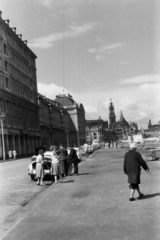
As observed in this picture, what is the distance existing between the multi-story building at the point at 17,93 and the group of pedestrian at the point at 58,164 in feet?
114

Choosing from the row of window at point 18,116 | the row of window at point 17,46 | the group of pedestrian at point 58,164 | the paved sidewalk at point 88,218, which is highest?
the row of window at point 17,46

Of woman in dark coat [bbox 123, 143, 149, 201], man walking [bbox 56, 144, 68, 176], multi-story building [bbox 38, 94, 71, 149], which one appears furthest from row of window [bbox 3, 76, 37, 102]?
woman in dark coat [bbox 123, 143, 149, 201]

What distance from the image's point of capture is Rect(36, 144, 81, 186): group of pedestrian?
49.4ft

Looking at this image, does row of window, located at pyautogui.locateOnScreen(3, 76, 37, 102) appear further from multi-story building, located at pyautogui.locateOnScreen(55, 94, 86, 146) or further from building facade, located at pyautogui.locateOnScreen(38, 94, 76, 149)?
multi-story building, located at pyautogui.locateOnScreen(55, 94, 86, 146)

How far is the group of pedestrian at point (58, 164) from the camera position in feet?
49.4

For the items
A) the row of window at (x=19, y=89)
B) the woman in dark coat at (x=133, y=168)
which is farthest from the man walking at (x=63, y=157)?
the row of window at (x=19, y=89)

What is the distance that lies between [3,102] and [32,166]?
37.5m

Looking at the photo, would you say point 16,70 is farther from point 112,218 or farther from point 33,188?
point 112,218

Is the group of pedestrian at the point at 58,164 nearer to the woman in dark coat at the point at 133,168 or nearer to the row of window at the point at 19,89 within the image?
the woman in dark coat at the point at 133,168

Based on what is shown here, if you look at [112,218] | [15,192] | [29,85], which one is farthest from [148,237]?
[29,85]

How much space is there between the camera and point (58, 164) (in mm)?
15438

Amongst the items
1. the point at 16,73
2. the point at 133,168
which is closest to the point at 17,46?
the point at 16,73

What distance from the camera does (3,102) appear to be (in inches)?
2071

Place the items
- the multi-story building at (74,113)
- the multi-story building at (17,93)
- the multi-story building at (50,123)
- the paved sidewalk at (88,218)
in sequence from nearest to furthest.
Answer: the paved sidewalk at (88,218)
the multi-story building at (17,93)
the multi-story building at (50,123)
the multi-story building at (74,113)
